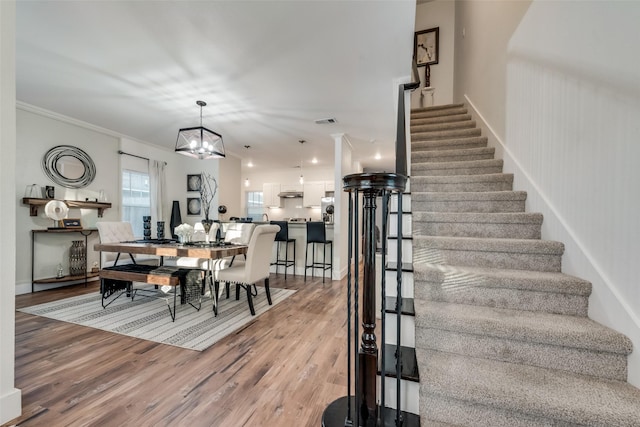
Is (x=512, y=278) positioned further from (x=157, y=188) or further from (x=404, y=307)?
(x=157, y=188)

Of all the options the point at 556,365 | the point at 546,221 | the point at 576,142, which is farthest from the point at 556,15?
the point at 556,365

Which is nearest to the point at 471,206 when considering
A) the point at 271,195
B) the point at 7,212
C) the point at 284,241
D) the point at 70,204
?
the point at 7,212

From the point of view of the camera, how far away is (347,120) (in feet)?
14.2

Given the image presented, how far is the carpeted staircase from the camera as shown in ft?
3.51

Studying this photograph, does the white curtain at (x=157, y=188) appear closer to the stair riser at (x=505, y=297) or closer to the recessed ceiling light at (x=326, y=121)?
the recessed ceiling light at (x=326, y=121)

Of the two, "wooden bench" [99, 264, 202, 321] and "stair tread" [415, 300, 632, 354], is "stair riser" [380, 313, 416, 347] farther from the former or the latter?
"wooden bench" [99, 264, 202, 321]

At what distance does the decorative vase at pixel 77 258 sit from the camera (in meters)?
4.25

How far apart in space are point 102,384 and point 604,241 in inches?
119

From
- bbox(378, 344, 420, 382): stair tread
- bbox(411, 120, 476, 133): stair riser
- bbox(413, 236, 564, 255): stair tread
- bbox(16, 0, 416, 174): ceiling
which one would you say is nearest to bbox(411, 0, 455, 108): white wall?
bbox(411, 120, 476, 133): stair riser

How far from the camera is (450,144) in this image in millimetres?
3369

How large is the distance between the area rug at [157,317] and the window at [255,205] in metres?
5.67

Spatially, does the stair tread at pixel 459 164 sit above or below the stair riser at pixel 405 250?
above

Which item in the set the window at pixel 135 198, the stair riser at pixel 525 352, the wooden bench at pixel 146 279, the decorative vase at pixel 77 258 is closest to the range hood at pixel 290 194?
the window at pixel 135 198

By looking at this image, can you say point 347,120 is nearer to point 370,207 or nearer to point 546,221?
point 546,221
